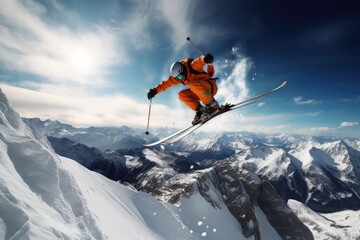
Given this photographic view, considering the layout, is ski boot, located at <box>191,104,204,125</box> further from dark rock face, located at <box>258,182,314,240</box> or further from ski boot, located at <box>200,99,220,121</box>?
dark rock face, located at <box>258,182,314,240</box>

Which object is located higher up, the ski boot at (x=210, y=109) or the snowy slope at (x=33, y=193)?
the ski boot at (x=210, y=109)

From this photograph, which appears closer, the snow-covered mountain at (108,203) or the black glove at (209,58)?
the snow-covered mountain at (108,203)

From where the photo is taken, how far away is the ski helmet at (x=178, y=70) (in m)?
10.5

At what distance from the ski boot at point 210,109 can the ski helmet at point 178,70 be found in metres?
2.63

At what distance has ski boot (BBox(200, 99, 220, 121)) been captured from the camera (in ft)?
41.1

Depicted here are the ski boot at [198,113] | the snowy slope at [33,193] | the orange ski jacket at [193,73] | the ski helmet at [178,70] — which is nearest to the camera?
the snowy slope at [33,193]

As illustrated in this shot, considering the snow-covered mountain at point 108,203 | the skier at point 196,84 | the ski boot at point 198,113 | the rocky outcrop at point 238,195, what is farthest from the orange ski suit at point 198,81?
the rocky outcrop at point 238,195

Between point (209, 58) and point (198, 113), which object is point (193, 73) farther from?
point (198, 113)

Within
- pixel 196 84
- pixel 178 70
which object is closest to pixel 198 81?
pixel 196 84

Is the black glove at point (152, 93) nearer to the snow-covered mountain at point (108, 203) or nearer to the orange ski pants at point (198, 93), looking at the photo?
the orange ski pants at point (198, 93)

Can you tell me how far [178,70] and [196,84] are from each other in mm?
1161

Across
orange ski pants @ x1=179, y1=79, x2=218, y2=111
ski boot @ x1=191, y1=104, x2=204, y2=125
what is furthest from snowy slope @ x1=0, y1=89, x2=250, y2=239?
ski boot @ x1=191, y1=104, x2=204, y2=125

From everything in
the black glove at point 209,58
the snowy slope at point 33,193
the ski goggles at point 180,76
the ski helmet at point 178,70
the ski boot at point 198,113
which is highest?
the black glove at point 209,58

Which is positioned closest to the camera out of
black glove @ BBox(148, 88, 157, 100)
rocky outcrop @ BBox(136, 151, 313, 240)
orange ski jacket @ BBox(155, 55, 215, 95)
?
orange ski jacket @ BBox(155, 55, 215, 95)
